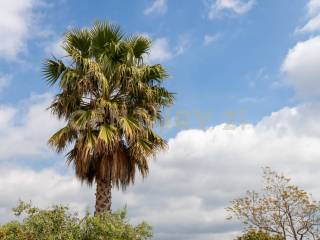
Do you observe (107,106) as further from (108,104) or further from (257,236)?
(257,236)

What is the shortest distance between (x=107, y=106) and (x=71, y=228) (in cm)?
511

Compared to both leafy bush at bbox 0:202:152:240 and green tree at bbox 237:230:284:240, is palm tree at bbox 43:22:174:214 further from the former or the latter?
green tree at bbox 237:230:284:240

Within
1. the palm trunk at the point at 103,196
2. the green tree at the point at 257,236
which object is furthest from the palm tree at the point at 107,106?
the green tree at the point at 257,236

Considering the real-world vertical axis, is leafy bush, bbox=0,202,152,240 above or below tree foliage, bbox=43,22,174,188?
below

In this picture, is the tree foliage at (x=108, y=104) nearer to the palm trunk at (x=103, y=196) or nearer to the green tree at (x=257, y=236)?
the palm trunk at (x=103, y=196)

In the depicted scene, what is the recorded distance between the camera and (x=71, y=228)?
52.8 feet

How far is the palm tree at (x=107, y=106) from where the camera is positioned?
18.4 m

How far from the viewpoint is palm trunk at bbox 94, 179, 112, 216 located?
1781 cm

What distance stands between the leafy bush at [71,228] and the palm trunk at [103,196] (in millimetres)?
1122

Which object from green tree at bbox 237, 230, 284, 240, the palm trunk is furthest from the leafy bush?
green tree at bbox 237, 230, 284, 240

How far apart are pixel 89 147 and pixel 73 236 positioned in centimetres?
352

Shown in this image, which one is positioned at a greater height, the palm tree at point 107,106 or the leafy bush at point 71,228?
the palm tree at point 107,106

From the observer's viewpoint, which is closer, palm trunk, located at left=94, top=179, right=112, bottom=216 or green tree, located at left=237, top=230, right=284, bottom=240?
palm trunk, located at left=94, top=179, right=112, bottom=216

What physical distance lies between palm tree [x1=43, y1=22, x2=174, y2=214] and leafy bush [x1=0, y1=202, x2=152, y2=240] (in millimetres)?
1658
